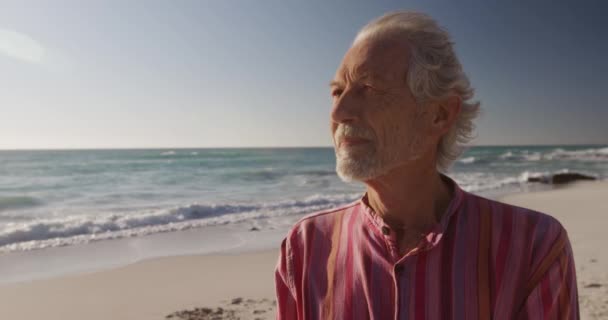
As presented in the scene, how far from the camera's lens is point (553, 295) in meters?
1.15

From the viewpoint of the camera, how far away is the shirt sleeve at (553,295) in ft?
3.77

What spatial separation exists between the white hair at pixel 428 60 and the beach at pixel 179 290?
391cm

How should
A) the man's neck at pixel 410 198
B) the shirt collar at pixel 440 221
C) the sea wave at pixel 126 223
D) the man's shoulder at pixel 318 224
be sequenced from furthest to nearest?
the sea wave at pixel 126 223 < the man's shoulder at pixel 318 224 < the man's neck at pixel 410 198 < the shirt collar at pixel 440 221

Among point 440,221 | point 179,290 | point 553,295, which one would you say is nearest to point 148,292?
point 179,290

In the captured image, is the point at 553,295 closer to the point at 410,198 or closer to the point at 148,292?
the point at 410,198

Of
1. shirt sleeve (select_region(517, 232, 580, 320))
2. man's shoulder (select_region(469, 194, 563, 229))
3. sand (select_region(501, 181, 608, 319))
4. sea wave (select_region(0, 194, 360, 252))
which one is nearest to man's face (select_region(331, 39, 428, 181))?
man's shoulder (select_region(469, 194, 563, 229))

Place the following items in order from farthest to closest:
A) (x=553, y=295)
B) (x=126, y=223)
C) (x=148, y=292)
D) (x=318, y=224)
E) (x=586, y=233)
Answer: (x=126, y=223) → (x=586, y=233) → (x=148, y=292) → (x=318, y=224) → (x=553, y=295)

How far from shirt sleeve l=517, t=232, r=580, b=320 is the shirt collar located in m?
0.27

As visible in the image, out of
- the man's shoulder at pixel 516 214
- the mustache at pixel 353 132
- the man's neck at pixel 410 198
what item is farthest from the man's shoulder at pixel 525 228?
the mustache at pixel 353 132

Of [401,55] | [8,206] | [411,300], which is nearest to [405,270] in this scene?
[411,300]

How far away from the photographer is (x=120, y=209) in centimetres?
1441

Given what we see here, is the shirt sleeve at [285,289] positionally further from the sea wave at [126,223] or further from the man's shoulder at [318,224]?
the sea wave at [126,223]

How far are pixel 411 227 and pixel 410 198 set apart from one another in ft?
0.31

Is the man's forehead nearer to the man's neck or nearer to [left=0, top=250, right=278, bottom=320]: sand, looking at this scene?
the man's neck
